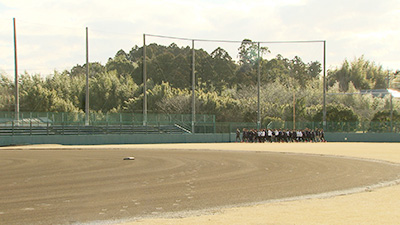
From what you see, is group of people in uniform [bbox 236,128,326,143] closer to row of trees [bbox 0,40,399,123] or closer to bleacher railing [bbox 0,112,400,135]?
bleacher railing [bbox 0,112,400,135]

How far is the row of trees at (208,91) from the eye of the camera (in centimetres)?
7425

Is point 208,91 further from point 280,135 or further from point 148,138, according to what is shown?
point 148,138

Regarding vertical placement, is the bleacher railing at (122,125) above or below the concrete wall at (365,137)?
above

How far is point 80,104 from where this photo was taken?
8169cm

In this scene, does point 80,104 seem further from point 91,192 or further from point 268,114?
point 91,192

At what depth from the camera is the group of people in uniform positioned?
5219cm

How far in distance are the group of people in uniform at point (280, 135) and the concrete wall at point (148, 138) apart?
1.72 m

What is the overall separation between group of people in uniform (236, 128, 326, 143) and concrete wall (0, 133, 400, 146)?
1.72m

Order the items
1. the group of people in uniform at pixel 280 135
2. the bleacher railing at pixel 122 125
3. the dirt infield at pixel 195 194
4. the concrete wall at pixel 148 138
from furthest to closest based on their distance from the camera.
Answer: the group of people in uniform at pixel 280 135 → the bleacher railing at pixel 122 125 → the concrete wall at pixel 148 138 → the dirt infield at pixel 195 194

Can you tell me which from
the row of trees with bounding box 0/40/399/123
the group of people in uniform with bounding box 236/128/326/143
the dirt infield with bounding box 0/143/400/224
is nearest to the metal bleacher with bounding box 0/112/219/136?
the group of people in uniform with bounding box 236/128/326/143

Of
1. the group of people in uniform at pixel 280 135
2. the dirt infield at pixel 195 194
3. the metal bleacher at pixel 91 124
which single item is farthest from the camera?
the group of people in uniform at pixel 280 135

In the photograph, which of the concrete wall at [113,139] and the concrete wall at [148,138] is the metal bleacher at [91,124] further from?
the concrete wall at [148,138]

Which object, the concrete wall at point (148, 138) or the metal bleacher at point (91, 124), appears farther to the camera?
the metal bleacher at point (91, 124)

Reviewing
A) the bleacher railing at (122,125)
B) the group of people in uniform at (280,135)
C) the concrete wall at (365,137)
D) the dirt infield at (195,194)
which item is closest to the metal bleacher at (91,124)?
the bleacher railing at (122,125)
